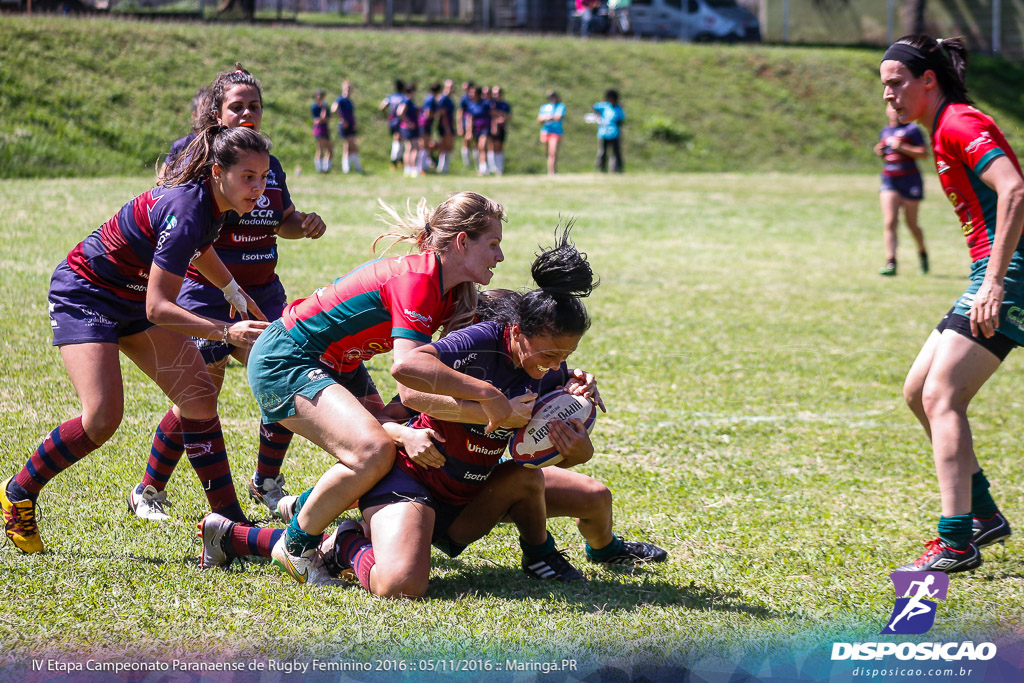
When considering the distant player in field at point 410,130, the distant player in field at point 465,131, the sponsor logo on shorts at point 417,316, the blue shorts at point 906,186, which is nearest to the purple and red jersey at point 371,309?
the sponsor logo on shorts at point 417,316

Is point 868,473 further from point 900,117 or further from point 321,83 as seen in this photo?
point 321,83

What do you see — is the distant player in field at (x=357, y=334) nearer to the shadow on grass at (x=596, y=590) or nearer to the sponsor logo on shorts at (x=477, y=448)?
the sponsor logo on shorts at (x=477, y=448)

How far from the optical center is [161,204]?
4.12 metres

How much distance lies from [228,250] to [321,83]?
77.6ft

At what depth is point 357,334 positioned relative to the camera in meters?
3.96

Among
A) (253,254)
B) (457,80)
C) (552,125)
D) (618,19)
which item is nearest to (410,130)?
(552,125)

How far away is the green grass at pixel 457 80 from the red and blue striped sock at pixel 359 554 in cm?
1777

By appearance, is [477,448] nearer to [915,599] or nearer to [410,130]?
[915,599]

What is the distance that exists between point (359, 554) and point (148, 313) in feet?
4.12

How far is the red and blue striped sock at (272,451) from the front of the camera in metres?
4.86

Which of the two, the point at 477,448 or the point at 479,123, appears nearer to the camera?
the point at 477,448

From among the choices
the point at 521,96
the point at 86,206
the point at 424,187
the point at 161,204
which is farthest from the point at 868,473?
the point at 521,96

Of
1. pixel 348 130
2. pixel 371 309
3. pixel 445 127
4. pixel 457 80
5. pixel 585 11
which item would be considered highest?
pixel 585 11

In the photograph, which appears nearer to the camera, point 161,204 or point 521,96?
point 161,204
